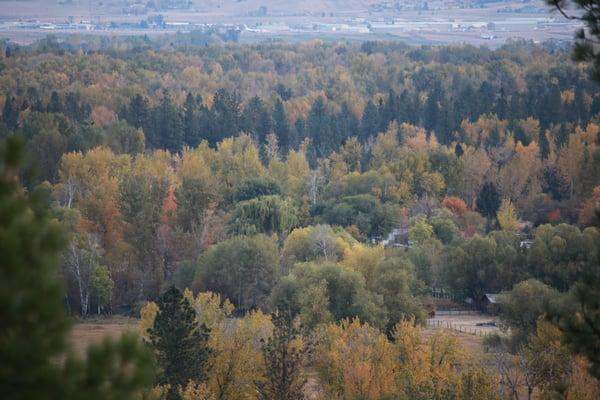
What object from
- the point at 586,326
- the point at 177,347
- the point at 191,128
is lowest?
the point at 191,128

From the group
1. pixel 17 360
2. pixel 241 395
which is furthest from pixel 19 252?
pixel 241 395

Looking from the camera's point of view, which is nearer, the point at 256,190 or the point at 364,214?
the point at 364,214

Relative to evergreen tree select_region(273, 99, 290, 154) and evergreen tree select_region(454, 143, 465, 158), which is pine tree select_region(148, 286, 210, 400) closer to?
evergreen tree select_region(454, 143, 465, 158)

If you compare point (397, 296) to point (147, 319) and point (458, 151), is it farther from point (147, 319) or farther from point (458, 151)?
point (458, 151)

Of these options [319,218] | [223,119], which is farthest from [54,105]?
[319,218]

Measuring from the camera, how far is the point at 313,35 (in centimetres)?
19138

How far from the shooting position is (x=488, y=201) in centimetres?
6141

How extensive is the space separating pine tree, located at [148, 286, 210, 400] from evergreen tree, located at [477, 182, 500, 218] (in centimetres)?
3720

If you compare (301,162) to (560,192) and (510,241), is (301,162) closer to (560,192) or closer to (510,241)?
(560,192)

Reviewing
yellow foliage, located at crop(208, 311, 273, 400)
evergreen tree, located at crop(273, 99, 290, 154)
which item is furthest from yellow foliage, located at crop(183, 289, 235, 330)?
evergreen tree, located at crop(273, 99, 290, 154)

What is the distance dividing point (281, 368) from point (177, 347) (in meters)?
3.29

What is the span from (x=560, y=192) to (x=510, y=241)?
18.4 meters

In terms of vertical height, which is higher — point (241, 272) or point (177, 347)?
point (177, 347)

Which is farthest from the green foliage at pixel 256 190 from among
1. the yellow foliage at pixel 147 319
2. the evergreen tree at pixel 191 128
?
the yellow foliage at pixel 147 319
